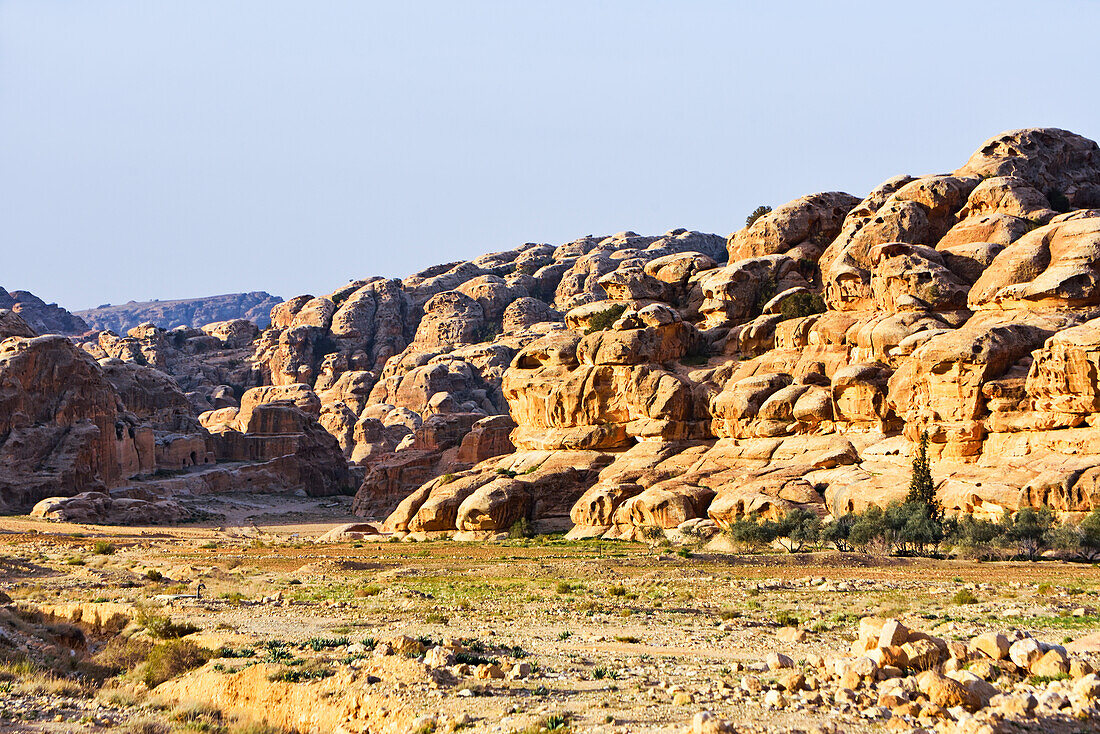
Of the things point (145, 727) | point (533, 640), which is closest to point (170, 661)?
point (145, 727)

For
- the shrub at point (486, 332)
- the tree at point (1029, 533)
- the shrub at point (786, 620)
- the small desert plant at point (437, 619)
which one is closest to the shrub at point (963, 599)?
the shrub at point (786, 620)

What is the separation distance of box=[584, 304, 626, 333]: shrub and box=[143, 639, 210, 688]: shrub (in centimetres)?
5705

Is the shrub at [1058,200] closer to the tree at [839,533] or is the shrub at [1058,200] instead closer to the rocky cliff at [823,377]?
the rocky cliff at [823,377]

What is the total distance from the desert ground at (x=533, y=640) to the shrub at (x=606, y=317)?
31936mm

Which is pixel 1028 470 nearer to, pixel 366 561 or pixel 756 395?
pixel 756 395

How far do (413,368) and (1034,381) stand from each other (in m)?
86.1

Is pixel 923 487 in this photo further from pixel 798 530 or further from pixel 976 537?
pixel 798 530

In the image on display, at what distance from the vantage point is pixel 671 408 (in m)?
65.9

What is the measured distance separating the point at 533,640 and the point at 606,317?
184 ft

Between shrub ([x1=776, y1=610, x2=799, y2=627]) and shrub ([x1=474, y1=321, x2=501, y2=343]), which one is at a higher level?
shrub ([x1=474, y1=321, x2=501, y2=343])

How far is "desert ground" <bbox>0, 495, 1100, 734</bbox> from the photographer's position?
16359mm

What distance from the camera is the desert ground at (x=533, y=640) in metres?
16.4

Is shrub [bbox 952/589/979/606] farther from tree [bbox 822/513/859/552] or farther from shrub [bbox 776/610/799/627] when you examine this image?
tree [bbox 822/513/859/552]

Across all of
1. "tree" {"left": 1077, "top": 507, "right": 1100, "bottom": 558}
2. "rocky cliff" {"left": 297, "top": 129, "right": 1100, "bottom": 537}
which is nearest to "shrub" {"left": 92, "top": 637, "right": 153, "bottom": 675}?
"rocky cliff" {"left": 297, "top": 129, "right": 1100, "bottom": 537}
